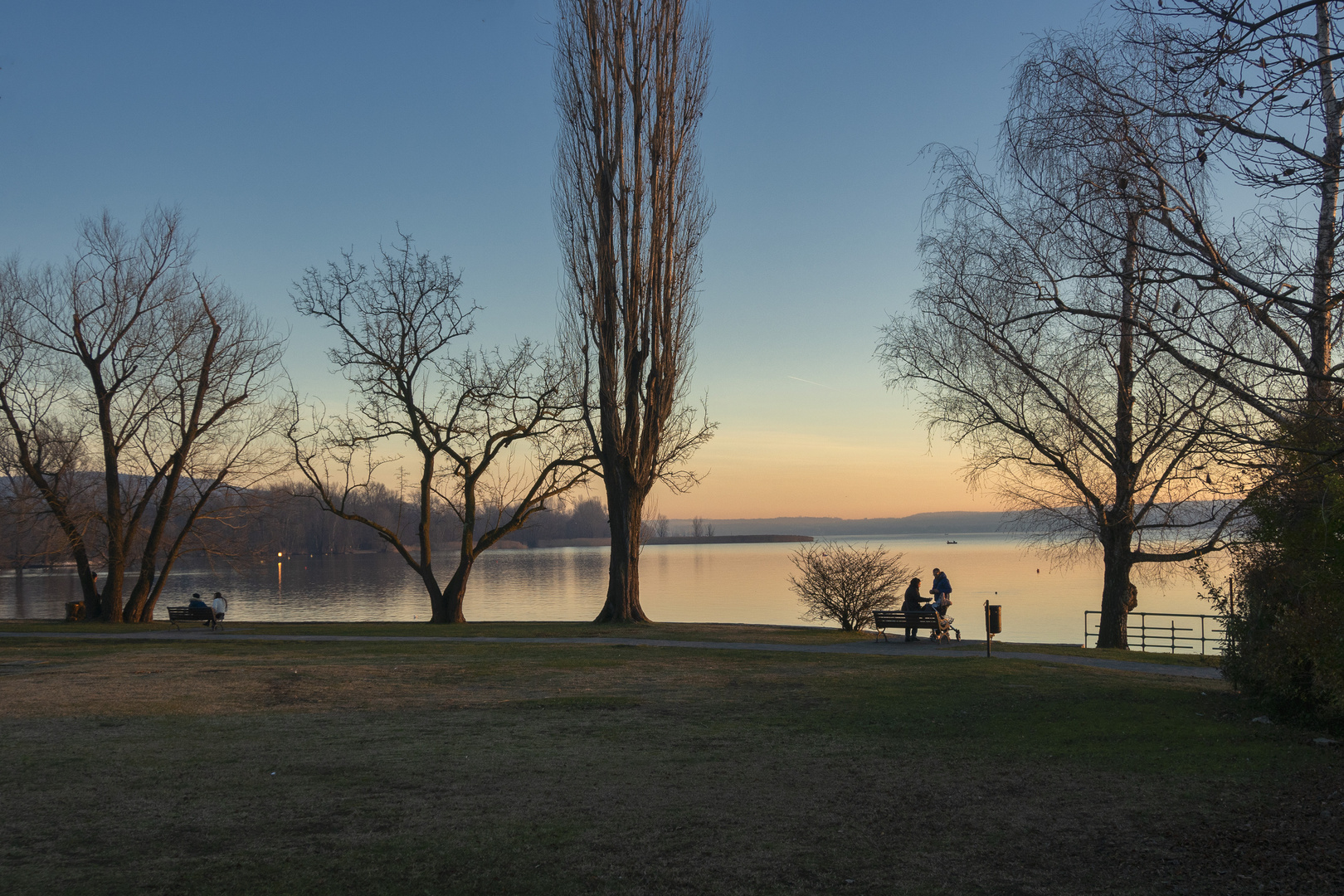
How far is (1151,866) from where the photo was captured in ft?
17.6

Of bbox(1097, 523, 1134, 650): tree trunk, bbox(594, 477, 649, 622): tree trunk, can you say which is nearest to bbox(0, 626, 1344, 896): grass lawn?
bbox(1097, 523, 1134, 650): tree trunk

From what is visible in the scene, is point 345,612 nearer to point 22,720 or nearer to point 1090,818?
point 22,720

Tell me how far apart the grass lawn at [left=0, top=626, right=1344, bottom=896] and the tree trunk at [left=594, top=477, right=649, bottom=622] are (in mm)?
12289

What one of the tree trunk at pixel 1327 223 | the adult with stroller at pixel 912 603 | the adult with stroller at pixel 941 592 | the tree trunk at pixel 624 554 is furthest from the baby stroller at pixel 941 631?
the tree trunk at pixel 1327 223

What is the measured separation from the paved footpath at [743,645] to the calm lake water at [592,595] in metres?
6.14

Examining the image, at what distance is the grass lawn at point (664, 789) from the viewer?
5.29 meters

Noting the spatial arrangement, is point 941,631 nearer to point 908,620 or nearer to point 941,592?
point 908,620

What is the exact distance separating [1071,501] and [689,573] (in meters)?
51.5

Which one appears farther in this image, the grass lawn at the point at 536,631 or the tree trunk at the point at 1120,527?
the grass lawn at the point at 536,631

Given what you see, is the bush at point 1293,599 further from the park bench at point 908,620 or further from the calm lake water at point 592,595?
the calm lake water at point 592,595

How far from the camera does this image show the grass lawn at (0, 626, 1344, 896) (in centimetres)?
529

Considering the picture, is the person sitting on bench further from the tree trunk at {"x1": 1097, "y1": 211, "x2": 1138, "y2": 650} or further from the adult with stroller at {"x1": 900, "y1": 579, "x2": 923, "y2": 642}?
the tree trunk at {"x1": 1097, "y1": 211, "x2": 1138, "y2": 650}

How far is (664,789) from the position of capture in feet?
23.5

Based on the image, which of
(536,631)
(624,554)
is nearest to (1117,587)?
(624,554)
